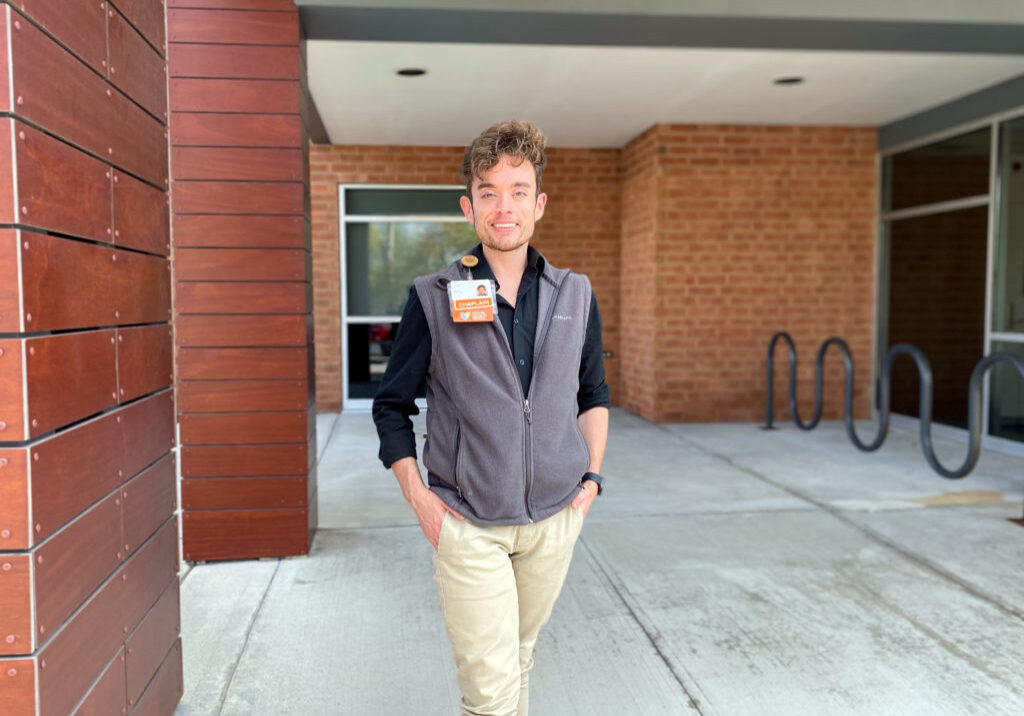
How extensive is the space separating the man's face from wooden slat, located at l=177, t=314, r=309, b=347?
7.21 ft

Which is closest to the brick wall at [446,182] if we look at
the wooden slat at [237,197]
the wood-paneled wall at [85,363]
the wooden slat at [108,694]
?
the wooden slat at [237,197]

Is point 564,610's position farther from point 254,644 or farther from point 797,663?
point 254,644

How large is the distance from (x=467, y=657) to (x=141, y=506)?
90 centimetres

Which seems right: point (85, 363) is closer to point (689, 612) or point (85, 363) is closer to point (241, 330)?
point (241, 330)

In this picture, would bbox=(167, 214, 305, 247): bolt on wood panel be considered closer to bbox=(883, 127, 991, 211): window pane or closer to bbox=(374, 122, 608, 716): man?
bbox=(374, 122, 608, 716): man

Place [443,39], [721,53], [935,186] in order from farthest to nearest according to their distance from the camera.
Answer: [935,186] < [721,53] < [443,39]

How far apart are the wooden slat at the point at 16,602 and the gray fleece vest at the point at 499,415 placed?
72cm

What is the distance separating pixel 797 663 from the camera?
269 cm

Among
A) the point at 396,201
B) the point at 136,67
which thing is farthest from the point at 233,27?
the point at 396,201

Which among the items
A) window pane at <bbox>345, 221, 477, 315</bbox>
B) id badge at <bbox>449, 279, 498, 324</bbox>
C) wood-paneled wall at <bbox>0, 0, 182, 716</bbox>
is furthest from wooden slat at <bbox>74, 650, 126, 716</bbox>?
window pane at <bbox>345, 221, 477, 315</bbox>

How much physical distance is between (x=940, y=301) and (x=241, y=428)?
19.6 feet

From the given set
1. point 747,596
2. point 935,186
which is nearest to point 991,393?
point 935,186

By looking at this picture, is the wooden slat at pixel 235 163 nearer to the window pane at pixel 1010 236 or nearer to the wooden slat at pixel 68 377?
the wooden slat at pixel 68 377

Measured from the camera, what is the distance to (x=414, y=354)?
171 centimetres
